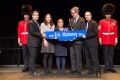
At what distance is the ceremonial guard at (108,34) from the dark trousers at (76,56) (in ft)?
2.49

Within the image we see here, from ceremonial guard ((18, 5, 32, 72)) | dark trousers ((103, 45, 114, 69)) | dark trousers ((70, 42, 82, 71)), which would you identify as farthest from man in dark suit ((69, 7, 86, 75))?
ceremonial guard ((18, 5, 32, 72))

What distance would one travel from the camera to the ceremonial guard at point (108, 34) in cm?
589

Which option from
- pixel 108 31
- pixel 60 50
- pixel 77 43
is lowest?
pixel 60 50

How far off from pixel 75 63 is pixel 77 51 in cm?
30

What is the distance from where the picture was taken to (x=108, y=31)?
19.4ft

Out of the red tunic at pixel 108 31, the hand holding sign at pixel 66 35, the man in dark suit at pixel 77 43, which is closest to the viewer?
the hand holding sign at pixel 66 35

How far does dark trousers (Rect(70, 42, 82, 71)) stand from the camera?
17.8ft

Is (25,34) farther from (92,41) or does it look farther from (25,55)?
(92,41)

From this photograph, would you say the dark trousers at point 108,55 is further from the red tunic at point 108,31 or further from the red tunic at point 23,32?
the red tunic at point 23,32

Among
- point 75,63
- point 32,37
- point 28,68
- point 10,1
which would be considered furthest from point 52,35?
point 10,1

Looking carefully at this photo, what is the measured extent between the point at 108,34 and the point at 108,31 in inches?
2.8

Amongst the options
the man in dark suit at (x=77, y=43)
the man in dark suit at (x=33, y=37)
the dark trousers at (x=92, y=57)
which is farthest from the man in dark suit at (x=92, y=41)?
the man in dark suit at (x=33, y=37)

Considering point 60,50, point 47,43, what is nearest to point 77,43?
point 60,50

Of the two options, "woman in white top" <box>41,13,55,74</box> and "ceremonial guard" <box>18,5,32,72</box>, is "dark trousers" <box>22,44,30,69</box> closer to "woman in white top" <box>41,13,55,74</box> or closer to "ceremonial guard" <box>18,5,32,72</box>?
"ceremonial guard" <box>18,5,32,72</box>
